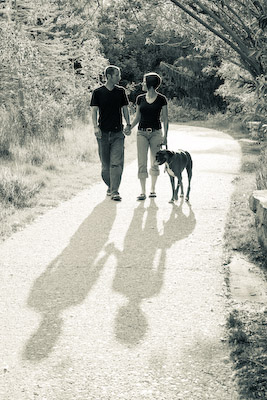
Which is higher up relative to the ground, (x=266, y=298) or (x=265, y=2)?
(x=265, y=2)

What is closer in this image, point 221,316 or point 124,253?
point 221,316

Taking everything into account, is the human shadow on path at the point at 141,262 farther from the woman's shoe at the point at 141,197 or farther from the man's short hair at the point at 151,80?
the man's short hair at the point at 151,80

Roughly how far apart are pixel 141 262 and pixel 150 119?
10.8 feet

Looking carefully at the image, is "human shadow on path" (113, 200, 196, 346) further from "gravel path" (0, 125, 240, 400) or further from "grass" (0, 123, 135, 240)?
"grass" (0, 123, 135, 240)

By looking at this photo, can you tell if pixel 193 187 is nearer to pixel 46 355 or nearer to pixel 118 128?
pixel 118 128

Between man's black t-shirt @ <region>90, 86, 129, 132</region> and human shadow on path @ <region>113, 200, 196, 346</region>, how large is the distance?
4.50 ft

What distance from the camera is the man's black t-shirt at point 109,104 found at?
831cm

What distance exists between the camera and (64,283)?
5156mm

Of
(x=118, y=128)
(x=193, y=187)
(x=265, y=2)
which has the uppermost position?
(x=265, y=2)

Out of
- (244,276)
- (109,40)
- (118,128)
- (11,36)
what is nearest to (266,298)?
(244,276)

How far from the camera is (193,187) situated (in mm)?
10125

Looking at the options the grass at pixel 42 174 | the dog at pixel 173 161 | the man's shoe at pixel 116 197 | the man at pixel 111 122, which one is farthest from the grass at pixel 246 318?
the grass at pixel 42 174

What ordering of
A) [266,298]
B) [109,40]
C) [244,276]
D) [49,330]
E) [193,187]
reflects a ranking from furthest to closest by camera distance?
[109,40], [193,187], [244,276], [266,298], [49,330]

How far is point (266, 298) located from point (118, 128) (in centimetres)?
450
